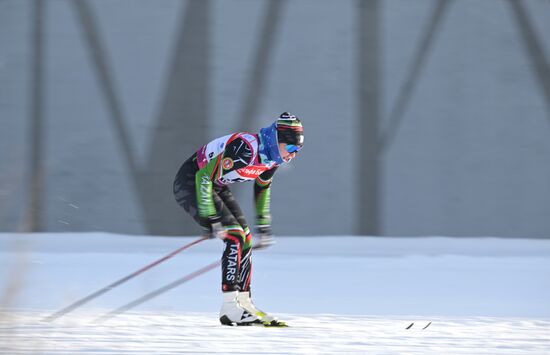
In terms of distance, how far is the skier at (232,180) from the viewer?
505 centimetres

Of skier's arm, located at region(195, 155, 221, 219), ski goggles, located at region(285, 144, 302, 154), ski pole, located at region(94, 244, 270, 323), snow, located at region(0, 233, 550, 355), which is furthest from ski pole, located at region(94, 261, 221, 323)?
ski goggles, located at region(285, 144, 302, 154)

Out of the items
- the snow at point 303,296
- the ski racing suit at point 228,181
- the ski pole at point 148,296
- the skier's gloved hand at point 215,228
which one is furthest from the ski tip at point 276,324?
the skier's gloved hand at point 215,228

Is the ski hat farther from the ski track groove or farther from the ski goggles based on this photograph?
the ski track groove

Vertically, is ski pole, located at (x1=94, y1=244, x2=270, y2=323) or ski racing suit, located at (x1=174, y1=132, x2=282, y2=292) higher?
ski racing suit, located at (x1=174, y1=132, x2=282, y2=292)

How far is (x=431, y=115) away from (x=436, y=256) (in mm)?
1717

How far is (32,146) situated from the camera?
28.7 ft

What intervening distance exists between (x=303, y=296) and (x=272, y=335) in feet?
5.82

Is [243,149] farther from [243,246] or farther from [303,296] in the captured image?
[303,296]

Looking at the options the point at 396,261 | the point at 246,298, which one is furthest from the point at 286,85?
the point at 246,298

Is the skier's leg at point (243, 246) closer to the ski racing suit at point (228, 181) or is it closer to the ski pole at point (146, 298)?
the ski racing suit at point (228, 181)

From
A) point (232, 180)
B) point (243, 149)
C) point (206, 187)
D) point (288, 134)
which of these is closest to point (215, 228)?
point (206, 187)

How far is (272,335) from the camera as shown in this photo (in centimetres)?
464

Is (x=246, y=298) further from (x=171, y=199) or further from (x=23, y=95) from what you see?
(x=23, y=95)

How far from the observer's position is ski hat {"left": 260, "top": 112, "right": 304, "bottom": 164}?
5031mm
